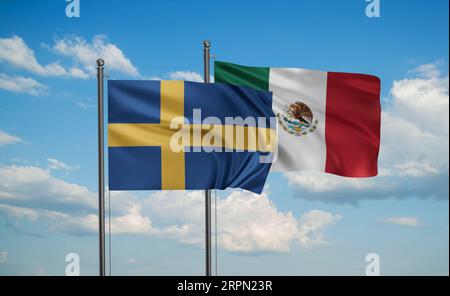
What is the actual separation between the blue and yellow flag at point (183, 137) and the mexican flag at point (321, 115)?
1.25ft

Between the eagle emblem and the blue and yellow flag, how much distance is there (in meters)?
0.52

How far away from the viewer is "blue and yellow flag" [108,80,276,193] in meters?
9.63

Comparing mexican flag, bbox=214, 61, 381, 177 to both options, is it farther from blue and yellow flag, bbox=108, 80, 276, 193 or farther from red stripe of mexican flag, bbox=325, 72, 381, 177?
blue and yellow flag, bbox=108, 80, 276, 193

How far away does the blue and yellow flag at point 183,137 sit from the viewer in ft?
31.6

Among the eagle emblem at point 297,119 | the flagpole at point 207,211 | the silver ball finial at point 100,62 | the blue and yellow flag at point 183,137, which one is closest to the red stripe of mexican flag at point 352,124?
the eagle emblem at point 297,119

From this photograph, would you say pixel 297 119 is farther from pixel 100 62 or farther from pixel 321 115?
pixel 100 62

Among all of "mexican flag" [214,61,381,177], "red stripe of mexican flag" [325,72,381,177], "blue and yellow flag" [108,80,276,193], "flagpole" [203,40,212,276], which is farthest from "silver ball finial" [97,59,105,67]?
"red stripe of mexican flag" [325,72,381,177]

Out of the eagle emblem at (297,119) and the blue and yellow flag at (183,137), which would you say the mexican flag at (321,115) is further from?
the blue and yellow flag at (183,137)

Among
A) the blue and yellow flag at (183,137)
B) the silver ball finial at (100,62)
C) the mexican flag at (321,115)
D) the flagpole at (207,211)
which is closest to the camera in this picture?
the silver ball finial at (100,62)

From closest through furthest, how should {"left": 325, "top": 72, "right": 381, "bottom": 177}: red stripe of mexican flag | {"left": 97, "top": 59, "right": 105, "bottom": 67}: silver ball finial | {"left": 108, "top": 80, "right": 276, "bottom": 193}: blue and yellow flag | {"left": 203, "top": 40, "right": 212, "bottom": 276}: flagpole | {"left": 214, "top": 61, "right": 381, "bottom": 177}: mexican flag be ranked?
{"left": 97, "top": 59, "right": 105, "bottom": 67}: silver ball finial < {"left": 108, "top": 80, "right": 276, "bottom": 193}: blue and yellow flag < {"left": 203, "top": 40, "right": 212, "bottom": 276}: flagpole < {"left": 214, "top": 61, "right": 381, "bottom": 177}: mexican flag < {"left": 325, "top": 72, "right": 381, "bottom": 177}: red stripe of mexican flag

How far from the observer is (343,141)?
11164mm

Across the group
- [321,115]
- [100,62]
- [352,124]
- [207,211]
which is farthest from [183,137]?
[352,124]
